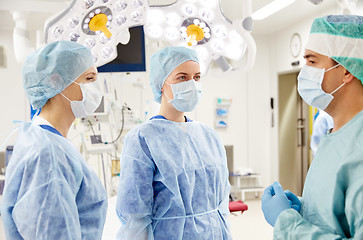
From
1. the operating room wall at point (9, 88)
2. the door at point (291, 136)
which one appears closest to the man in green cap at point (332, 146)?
the door at point (291, 136)

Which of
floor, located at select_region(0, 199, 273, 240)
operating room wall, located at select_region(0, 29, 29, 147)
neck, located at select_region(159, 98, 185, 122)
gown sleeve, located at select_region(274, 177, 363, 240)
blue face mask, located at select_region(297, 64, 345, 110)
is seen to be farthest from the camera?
operating room wall, located at select_region(0, 29, 29, 147)

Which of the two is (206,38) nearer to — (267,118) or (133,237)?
(133,237)

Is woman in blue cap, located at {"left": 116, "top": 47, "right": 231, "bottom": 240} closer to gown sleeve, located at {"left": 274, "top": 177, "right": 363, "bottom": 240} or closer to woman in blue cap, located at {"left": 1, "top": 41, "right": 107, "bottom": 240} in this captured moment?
woman in blue cap, located at {"left": 1, "top": 41, "right": 107, "bottom": 240}

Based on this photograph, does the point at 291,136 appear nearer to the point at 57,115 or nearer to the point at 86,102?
the point at 86,102

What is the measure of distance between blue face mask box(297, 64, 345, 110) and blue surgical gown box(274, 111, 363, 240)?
4.2 inches

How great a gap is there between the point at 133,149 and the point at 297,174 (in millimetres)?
4500

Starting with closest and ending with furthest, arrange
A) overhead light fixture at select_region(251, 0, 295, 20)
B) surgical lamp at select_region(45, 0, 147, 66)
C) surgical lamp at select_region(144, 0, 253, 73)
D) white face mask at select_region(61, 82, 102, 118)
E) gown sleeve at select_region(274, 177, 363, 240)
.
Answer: gown sleeve at select_region(274, 177, 363, 240), white face mask at select_region(61, 82, 102, 118), surgical lamp at select_region(45, 0, 147, 66), surgical lamp at select_region(144, 0, 253, 73), overhead light fixture at select_region(251, 0, 295, 20)

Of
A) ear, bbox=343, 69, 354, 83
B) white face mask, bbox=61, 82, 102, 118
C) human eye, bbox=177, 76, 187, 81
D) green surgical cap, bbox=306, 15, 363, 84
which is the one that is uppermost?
green surgical cap, bbox=306, 15, 363, 84

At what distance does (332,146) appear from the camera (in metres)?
1.07

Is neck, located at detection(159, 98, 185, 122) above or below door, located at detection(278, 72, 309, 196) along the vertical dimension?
above

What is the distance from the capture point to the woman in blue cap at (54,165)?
3.28ft

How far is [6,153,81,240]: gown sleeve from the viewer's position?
3.24 ft

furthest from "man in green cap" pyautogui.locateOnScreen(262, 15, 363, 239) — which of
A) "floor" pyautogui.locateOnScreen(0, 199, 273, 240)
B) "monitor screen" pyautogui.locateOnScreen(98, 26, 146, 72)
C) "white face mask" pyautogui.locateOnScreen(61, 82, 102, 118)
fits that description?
"floor" pyautogui.locateOnScreen(0, 199, 273, 240)

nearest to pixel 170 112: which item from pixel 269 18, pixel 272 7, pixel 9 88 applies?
pixel 272 7
